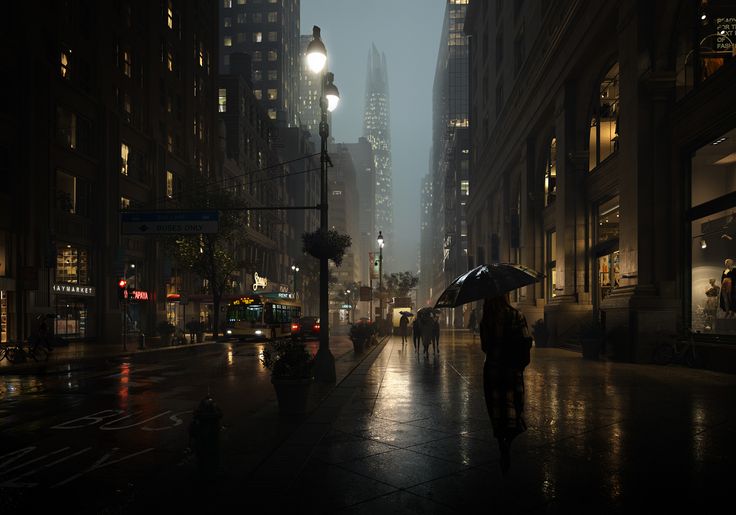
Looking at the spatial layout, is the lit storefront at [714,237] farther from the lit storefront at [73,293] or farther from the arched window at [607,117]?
the lit storefront at [73,293]

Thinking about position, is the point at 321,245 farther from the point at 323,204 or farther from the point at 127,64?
the point at 127,64

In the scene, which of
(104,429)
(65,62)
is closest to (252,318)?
(65,62)

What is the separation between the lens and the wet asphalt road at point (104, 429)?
256 inches

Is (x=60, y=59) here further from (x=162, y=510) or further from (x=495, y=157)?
(x=162, y=510)

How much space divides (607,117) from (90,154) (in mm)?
31005

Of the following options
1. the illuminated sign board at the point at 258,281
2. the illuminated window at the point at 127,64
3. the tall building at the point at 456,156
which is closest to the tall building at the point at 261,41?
the tall building at the point at 456,156

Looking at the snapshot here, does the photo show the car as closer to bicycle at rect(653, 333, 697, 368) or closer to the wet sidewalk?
bicycle at rect(653, 333, 697, 368)

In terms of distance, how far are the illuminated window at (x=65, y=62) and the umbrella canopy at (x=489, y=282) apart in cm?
3568

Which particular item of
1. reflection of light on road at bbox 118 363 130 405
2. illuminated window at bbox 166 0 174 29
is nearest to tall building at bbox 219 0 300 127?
illuminated window at bbox 166 0 174 29

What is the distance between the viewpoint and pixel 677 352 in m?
19.3

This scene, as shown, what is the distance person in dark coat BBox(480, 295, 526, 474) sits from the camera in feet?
22.2

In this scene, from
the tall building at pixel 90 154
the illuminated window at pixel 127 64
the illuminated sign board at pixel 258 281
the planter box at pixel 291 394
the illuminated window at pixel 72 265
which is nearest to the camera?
the planter box at pixel 291 394

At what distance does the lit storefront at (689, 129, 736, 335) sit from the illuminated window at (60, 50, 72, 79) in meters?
34.1

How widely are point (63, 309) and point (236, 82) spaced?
140ft
